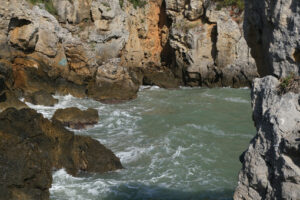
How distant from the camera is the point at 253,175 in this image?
380cm

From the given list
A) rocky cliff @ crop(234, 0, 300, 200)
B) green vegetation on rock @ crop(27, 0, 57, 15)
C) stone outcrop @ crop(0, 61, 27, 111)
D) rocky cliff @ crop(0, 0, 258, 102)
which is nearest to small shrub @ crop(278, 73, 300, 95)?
rocky cliff @ crop(234, 0, 300, 200)

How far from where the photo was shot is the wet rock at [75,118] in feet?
46.7

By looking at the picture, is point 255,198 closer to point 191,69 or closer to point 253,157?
point 253,157

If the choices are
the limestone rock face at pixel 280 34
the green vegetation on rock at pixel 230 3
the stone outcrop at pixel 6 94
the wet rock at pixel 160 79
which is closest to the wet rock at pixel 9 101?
the stone outcrop at pixel 6 94

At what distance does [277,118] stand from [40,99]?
15268mm

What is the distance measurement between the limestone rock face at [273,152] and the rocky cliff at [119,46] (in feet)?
51.8

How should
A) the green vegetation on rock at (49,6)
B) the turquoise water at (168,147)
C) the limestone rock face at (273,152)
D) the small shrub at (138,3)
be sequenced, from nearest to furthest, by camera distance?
1. the limestone rock face at (273,152)
2. the turquoise water at (168,147)
3. the green vegetation on rock at (49,6)
4. the small shrub at (138,3)

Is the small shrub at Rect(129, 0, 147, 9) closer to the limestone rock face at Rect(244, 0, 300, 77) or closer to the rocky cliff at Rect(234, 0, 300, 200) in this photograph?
the limestone rock face at Rect(244, 0, 300, 77)

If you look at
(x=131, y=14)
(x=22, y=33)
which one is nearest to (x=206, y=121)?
(x=22, y=33)

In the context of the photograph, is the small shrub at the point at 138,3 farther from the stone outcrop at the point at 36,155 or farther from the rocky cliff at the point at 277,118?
the rocky cliff at the point at 277,118

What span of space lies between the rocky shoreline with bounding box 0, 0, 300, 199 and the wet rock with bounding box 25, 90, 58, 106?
0.05 m

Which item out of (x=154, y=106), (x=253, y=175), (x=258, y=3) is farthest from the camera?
(x=154, y=106)

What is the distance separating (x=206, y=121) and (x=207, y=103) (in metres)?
4.36

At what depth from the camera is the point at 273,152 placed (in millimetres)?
3598
